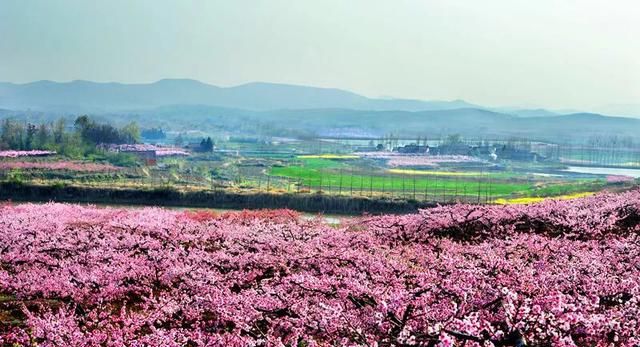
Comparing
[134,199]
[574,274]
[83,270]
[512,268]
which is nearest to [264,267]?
[83,270]

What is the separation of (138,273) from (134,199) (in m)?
34.8

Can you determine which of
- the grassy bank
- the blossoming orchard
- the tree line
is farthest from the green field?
the blossoming orchard

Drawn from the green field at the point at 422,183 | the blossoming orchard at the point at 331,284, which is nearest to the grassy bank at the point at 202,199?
the green field at the point at 422,183

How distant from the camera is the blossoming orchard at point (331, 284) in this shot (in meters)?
4.48

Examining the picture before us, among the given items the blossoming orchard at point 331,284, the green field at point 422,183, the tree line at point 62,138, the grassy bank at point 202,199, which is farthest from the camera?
the tree line at point 62,138

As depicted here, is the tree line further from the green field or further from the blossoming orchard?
the blossoming orchard

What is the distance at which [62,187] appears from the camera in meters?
42.4

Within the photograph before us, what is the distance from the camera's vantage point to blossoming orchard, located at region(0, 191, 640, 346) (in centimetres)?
448

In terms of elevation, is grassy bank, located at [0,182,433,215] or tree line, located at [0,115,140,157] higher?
tree line, located at [0,115,140,157]

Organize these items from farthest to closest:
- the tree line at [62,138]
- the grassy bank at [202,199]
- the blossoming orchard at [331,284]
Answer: the tree line at [62,138]
the grassy bank at [202,199]
the blossoming orchard at [331,284]

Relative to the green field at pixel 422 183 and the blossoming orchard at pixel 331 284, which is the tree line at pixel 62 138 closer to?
the green field at pixel 422 183

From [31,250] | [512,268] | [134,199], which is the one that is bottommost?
[134,199]

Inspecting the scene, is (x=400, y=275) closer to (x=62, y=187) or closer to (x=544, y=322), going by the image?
(x=544, y=322)

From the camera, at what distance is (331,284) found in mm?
6676
